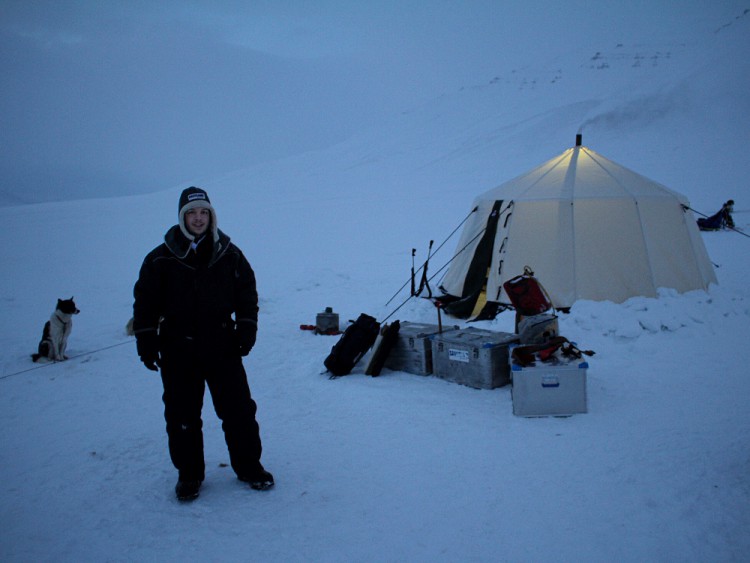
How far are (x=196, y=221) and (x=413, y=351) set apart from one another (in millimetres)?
3006

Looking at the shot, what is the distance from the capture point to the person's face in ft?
10.6

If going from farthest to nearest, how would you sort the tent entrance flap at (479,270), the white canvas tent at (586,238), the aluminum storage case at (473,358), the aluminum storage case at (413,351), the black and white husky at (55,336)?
the tent entrance flap at (479,270)
the white canvas tent at (586,238)
the black and white husky at (55,336)
the aluminum storage case at (413,351)
the aluminum storage case at (473,358)

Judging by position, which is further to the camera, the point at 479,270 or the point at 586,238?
the point at 479,270

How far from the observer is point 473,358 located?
5.11 m

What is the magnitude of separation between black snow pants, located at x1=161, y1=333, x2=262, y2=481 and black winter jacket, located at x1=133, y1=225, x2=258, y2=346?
0.25 ft

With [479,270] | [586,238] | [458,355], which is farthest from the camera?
[479,270]

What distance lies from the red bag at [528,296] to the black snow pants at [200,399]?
11.7 ft

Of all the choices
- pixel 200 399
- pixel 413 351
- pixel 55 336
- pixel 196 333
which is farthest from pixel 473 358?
pixel 55 336

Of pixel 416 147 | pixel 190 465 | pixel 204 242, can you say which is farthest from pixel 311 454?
pixel 416 147

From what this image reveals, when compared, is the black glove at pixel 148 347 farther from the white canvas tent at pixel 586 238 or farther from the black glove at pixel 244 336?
the white canvas tent at pixel 586 238

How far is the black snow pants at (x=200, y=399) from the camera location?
127 inches

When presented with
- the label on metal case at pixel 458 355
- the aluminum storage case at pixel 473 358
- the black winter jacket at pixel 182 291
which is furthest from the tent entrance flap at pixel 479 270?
the black winter jacket at pixel 182 291

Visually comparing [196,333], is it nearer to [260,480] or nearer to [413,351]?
[260,480]

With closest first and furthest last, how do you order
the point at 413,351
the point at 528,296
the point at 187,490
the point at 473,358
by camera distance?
the point at 187,490 < the point at 473,358 < the point at 413,351 < the point at 528,296
